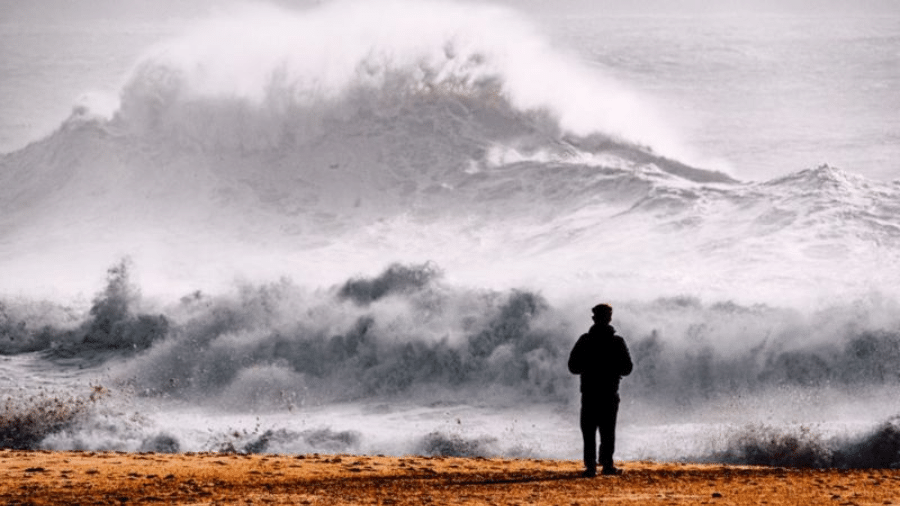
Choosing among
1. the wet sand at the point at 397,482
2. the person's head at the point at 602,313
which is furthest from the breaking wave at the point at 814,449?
the person's head at the point at 602,313

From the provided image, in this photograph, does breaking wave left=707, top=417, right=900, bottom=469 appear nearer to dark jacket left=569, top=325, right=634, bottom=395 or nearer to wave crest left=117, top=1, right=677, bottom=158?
dark jacket left=569, top=325, right=634, bottom=395

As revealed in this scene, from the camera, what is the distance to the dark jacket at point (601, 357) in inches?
380

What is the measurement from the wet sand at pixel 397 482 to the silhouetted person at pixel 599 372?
0.31m

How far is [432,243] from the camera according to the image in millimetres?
27672

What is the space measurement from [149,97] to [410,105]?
5.96 metres

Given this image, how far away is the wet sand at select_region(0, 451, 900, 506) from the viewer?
8.96 metres

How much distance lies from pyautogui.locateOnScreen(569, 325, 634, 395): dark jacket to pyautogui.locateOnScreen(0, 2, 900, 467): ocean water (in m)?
6.17

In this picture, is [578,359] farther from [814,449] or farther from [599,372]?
[814,449]

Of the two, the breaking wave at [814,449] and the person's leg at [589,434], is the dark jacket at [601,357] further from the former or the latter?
the breaking wave at [814,449]

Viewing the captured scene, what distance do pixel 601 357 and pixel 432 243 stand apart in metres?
18.1

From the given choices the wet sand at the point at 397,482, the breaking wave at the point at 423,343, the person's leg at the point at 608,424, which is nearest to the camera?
the wet sand at the point at 397,482

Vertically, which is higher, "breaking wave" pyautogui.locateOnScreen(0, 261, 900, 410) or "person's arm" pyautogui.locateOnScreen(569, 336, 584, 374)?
"breaking wave" pyautogui.locateOnScreen(0, 261, 900, 410)

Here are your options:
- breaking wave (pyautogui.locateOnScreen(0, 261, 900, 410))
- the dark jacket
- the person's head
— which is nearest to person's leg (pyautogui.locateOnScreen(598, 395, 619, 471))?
the dark jacket

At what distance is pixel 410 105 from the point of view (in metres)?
32.0
